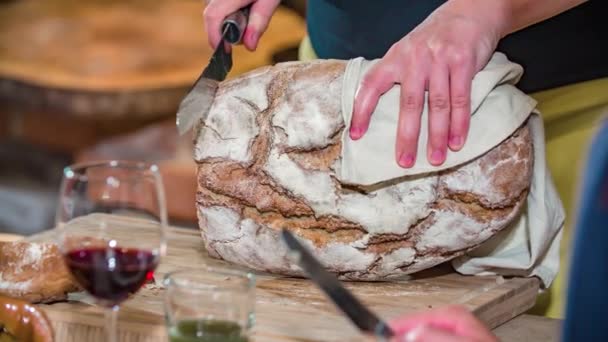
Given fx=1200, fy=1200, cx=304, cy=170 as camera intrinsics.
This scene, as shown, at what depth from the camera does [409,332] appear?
117 cm

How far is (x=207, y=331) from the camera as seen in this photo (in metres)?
1.26

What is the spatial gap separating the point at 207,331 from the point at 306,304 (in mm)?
474

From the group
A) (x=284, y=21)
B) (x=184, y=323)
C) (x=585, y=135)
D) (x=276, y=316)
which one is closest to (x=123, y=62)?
(x=284, y=21)

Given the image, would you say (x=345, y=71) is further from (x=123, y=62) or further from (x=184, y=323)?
(x=123, y=62)

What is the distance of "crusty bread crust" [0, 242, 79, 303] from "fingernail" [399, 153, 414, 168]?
0.50m

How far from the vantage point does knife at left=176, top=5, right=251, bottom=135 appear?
70.9 inches

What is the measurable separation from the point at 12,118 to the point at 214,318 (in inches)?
144

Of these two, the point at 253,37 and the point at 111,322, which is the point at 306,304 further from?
the point at 253,37

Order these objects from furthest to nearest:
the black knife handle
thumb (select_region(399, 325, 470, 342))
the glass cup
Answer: the black knife handle < the glass cup < thumb (select_region(399, 325, 470, 342))

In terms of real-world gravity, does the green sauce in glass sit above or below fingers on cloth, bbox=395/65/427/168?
below

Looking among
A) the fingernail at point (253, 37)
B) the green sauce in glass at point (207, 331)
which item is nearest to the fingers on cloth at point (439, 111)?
the fingernail at point (253, 37)

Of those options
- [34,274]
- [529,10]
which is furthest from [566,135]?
[34,274]

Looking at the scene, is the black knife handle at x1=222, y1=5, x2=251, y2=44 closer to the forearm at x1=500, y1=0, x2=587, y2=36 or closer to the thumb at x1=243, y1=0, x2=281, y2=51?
the thumb at x1=243, y1=0, x2=281, y2=51

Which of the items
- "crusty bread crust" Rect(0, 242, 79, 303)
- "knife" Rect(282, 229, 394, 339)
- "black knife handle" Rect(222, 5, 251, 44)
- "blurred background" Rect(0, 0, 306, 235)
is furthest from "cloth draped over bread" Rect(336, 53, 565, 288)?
"blurred background" Rect(0, 0, 306, 235)
